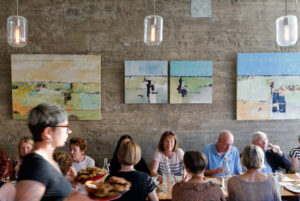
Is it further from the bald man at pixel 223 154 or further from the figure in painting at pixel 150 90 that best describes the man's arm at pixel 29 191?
the figure in painting at pixel 150 90

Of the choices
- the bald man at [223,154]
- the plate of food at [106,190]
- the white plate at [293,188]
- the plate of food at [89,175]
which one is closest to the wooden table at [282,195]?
the white plate at [293,188]

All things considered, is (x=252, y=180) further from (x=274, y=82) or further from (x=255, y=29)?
A: (x=255, y=29)

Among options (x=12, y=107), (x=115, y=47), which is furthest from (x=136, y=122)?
(x=12, y=107)

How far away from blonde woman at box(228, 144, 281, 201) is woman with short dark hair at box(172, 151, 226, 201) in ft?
0.70

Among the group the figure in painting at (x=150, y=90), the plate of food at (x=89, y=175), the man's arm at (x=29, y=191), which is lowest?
the plate of food at (x=89, y=175)

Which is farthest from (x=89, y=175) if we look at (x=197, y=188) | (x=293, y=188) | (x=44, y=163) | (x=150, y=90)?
(x=150, y=90)

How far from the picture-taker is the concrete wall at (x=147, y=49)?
4.49 meters

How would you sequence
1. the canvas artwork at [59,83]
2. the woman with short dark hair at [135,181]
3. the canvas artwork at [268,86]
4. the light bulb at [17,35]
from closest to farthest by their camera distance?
the woman with short dark hair at [135,181]
the light bulb at [17,35]
the canvas artwork at [59,83]
the canvas artwork at [268,86]

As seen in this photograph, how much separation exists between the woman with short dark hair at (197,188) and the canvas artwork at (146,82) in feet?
6.69

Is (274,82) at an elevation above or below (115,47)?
below

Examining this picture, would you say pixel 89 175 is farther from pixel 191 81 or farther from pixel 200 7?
pixel 200 7

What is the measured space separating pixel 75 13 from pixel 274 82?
10.7 ft

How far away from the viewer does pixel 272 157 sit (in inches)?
161

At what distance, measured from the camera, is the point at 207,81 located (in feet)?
15.2
